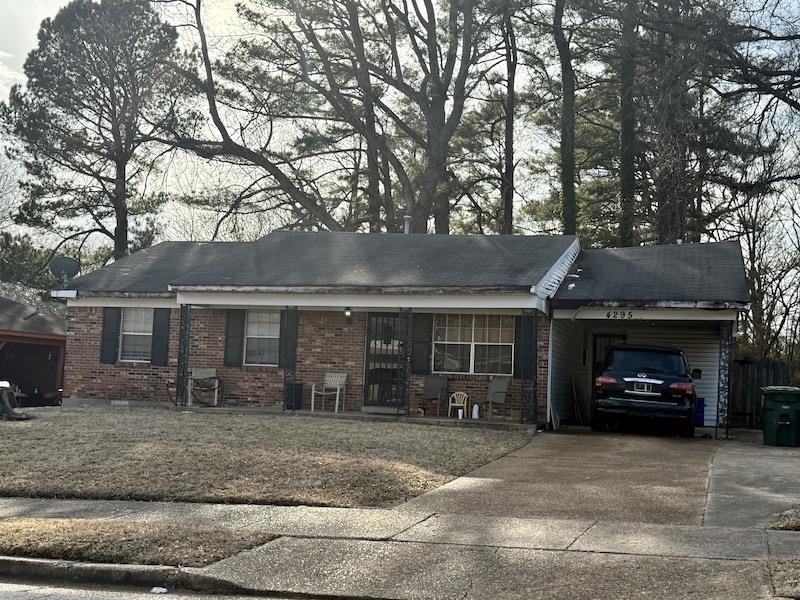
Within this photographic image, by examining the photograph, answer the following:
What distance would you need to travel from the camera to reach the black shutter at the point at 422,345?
821 inches

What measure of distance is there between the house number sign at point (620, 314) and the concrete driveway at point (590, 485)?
3906 mm

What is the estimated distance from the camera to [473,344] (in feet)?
68.1

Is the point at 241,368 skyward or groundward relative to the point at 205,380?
skyward

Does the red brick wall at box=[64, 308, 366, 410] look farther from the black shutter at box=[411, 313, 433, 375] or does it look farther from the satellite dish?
the satellite dish

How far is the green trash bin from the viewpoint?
16344 millimetres

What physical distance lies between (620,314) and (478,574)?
13008mm

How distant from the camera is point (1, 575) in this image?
786 centimetres

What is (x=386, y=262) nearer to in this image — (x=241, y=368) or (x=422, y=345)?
(x=422, y=345)

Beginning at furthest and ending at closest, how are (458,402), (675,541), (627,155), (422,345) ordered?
(627,155)
(422,345)
(458,402)
(675,541)

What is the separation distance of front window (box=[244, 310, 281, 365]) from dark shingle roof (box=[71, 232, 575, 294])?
1.03m

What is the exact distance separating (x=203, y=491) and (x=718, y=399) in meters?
11.8

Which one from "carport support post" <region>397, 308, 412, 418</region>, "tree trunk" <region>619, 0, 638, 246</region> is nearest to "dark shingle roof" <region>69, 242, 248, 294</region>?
"carport support post" <region>397, 308, 412, 418</region>

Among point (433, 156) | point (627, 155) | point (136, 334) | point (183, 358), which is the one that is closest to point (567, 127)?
point (627, 155)

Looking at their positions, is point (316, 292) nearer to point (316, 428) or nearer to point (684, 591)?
point (316, 428)
